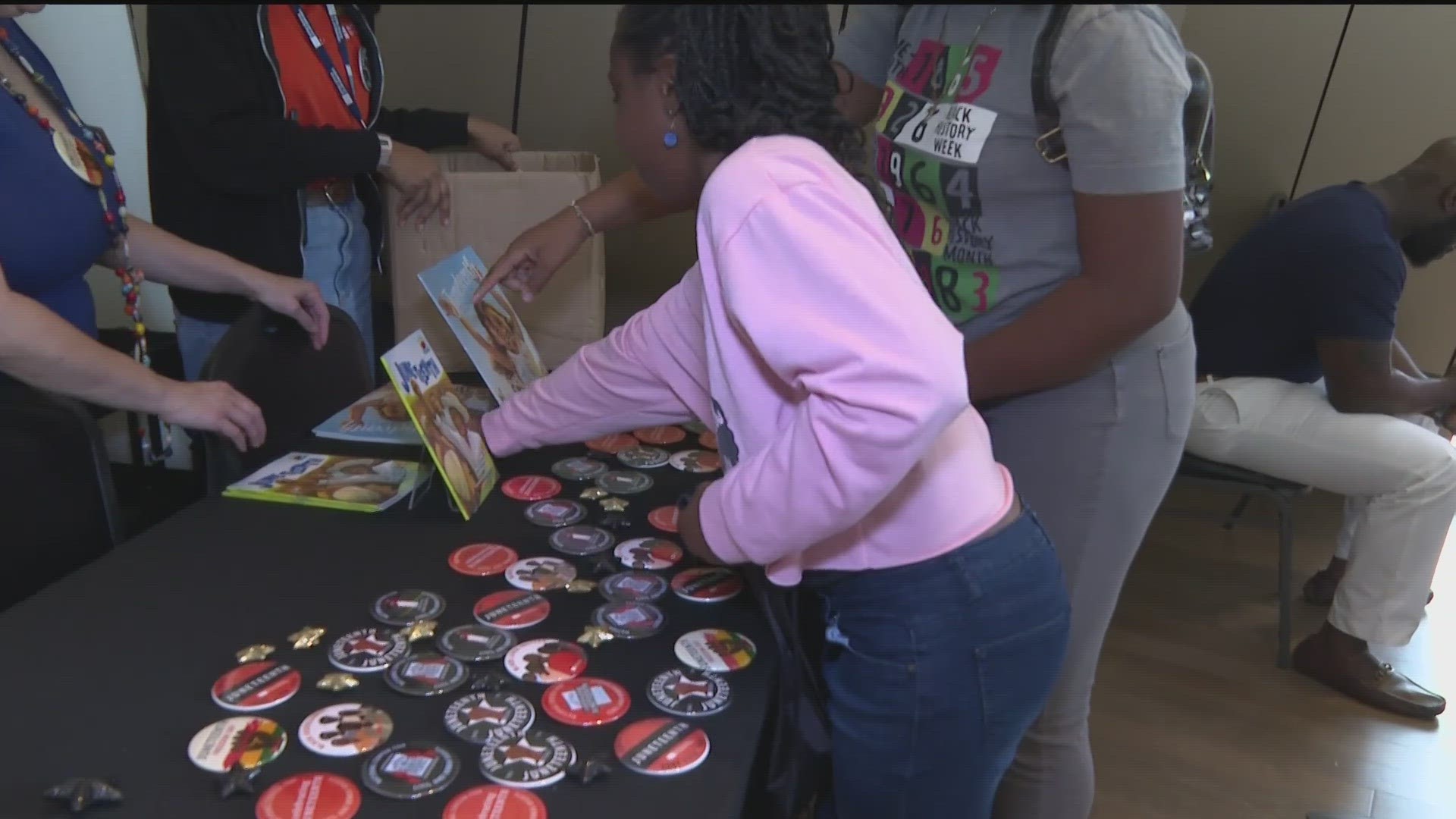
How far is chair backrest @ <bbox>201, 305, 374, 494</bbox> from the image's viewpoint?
133 cm

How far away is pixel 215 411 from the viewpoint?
122 cm

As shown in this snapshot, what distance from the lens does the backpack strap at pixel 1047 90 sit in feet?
3.23

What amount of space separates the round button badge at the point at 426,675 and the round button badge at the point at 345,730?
0.03 metres

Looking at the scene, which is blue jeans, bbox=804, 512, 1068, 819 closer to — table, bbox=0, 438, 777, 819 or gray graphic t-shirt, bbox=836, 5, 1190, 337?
table, bbox=0, 438, 777, 819

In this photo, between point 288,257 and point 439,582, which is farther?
point 288,257

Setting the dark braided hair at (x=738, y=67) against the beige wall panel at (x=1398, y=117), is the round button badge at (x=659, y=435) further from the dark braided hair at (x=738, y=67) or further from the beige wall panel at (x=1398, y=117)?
the beige wall panel at (x=1398, y=117)

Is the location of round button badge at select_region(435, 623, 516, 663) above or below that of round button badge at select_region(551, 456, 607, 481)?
above

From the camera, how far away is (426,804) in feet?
2.33

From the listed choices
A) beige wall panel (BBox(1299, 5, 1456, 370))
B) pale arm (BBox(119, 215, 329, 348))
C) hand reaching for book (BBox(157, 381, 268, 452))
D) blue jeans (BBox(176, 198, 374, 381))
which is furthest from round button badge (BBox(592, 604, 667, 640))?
beige wall panel (BBox(1299, 5, 1456, 370))

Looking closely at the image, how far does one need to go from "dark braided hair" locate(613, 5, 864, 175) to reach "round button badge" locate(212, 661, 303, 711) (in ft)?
1.92

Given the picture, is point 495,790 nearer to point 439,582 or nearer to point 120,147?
point 439,582

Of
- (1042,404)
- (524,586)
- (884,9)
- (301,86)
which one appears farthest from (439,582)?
(301,86)

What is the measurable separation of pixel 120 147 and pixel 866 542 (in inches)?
101

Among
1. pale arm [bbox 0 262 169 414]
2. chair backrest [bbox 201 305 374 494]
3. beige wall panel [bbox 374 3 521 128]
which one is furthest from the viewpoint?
beige wall panel [bbox 374 3 521 128]
